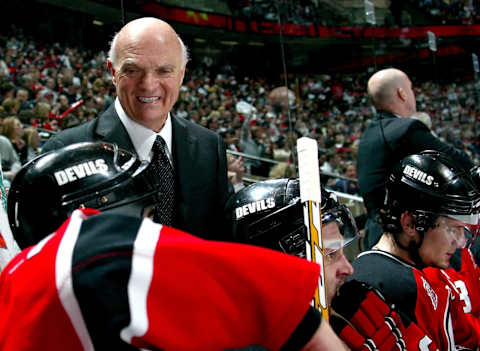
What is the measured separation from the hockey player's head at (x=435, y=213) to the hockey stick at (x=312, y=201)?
0.82 m

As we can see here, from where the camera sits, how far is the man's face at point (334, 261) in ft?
4.27

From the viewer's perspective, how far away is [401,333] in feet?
4.19

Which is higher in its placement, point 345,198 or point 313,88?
point 313,88

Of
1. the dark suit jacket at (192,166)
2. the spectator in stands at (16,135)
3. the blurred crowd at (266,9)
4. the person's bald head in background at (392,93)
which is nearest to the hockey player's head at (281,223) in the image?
the dark suit jacket at (192,166)

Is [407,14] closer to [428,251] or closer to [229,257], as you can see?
[428,251]

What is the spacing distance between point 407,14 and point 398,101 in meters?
3.65

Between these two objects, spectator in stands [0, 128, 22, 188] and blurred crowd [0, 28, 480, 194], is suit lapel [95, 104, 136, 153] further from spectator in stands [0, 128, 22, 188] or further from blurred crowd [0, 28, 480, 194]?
spectator in stands [0, 128, 22, 188]

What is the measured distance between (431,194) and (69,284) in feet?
4.59

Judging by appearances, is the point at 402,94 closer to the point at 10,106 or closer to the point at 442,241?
the point at 442,241

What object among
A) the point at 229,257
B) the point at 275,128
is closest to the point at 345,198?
the point at 275,128

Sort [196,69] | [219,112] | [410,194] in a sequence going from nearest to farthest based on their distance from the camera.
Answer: [410,194], [196,69], [219,112]

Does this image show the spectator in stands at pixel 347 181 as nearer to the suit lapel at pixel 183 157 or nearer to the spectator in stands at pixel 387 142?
the spectator in stands at pixel 387 142

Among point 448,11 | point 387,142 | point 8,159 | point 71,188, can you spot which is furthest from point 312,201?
point 448,11

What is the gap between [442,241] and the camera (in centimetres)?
172
